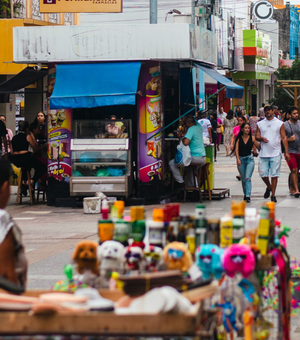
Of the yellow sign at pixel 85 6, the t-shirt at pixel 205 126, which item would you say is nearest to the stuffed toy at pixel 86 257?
the yellow sign at pixel 85 6

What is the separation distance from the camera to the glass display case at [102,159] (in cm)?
1403

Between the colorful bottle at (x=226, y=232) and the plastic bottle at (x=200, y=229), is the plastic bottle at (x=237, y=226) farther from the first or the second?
the plastic bottle at (x=200, y=229)

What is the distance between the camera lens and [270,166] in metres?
14.5

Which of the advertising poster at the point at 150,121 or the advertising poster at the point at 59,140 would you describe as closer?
the advertising poster at the point at 150,121

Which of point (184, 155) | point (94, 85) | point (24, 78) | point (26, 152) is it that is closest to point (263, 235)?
point (94, 85)

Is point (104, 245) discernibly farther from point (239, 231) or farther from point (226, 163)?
point (226, 163)

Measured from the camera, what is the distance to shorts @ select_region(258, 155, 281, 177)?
1438cm

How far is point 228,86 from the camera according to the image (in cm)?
1430

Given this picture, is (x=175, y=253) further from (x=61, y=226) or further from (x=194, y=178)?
(x=194, y=178)

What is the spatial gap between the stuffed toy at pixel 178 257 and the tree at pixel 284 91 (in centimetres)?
4610

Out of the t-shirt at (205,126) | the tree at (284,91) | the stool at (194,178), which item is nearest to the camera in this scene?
the stool at (194,178)

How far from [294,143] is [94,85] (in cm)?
446

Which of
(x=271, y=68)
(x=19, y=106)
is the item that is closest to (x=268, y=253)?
(x=19, y=106)

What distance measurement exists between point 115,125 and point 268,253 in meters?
10.6
